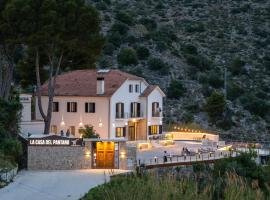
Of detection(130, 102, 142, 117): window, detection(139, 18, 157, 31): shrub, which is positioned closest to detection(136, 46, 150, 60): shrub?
detection(139, 18, 157, 31): shrub

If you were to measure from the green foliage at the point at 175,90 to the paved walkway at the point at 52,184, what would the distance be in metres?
45.6

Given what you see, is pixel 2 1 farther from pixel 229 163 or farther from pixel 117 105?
pixel 229 163

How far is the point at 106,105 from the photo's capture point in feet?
177

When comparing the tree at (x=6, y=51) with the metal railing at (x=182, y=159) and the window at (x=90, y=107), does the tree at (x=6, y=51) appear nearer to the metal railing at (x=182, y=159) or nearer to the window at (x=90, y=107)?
the window at (x=90, y=107)

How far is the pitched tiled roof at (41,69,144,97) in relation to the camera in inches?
2172

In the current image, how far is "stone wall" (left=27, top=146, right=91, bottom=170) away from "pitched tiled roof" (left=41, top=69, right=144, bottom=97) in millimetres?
10953

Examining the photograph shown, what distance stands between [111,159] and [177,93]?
44.9 m

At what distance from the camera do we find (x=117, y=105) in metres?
55.0

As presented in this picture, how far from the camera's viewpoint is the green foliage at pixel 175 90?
3465 inches

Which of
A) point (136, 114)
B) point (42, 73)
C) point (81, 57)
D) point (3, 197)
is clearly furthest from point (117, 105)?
point (3, 197)

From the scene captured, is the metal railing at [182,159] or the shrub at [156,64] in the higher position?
the shrub at [156,64]

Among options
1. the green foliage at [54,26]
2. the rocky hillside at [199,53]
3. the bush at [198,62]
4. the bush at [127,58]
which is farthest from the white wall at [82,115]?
the bush at [198,62]

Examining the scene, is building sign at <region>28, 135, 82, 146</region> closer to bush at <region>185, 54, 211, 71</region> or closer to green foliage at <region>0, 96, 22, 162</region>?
green foliage at <region>0, 96, 22, 162</region>

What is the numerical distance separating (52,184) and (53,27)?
16.1 meters
